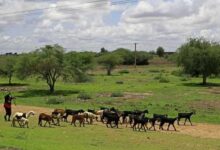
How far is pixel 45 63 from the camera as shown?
59.6 m

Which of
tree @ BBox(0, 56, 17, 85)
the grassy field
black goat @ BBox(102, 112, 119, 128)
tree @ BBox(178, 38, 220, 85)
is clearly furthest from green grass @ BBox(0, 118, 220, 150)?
tree @ BBox(0, 56, 17, 85)

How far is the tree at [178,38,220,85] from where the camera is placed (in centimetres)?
7525

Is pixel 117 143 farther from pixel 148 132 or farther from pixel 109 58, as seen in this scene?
pixel 109 58

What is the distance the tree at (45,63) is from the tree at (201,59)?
80.6 ft

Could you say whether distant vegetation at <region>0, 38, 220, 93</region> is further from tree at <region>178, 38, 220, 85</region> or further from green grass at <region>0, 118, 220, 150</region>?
green grass at <region>0, 118, 220, 150</region>

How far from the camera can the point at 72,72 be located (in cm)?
6209

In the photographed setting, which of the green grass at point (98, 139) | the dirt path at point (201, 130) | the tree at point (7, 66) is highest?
the tree at point (7, 66)

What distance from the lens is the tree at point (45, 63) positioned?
6009 centimetres

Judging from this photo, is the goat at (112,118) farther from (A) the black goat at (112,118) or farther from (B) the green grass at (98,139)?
(B) the green grass at (98,139)

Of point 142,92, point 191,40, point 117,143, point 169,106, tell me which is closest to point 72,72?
point 142,92

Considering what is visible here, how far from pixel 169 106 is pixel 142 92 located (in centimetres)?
1591

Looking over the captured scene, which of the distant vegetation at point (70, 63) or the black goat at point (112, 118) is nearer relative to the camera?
the black goat at point (112, 118)

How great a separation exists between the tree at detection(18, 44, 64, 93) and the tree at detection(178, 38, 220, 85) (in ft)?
80.6

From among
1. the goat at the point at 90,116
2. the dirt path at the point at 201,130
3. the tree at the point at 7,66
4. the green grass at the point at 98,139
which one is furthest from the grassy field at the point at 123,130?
the tree at the point at 7,66
